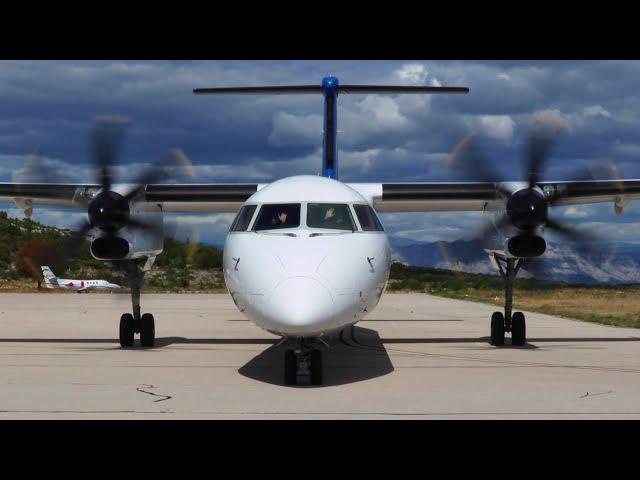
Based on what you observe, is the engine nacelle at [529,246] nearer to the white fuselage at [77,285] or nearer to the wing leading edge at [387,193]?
the wing leading edge at [387,193]

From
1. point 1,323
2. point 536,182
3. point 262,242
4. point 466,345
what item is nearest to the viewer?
point 262,242

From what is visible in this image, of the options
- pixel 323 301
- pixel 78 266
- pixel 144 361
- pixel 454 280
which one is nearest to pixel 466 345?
pixel 144 361

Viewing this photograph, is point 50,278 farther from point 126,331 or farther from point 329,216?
point 329,216

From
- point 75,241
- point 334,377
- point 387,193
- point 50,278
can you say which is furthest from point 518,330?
point 50,278

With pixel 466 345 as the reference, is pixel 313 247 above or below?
above

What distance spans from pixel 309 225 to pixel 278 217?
1.65 feet

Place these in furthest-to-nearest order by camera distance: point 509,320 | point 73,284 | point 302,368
A: point 73,284
point 509,320
point 302,368

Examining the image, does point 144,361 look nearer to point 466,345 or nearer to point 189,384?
point 189,384

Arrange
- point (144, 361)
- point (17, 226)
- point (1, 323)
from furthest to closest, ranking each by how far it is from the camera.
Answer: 1. point (17, 226)
2. point (1, 323)
3. point (144, 361)

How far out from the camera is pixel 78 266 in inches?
2970

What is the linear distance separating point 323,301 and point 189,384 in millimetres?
2616

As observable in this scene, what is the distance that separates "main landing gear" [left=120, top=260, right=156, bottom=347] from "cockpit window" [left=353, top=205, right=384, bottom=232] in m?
6.66

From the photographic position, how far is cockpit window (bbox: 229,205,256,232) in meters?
11.4

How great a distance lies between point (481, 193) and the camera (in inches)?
651
